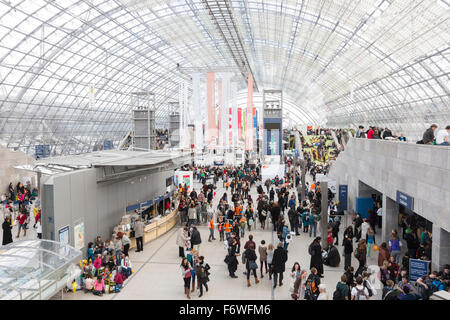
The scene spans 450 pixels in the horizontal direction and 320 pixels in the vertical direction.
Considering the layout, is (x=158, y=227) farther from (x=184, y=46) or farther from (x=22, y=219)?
(x=184, y=46)

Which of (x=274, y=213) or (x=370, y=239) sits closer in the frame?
(x=370, y=239)

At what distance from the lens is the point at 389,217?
544 inches

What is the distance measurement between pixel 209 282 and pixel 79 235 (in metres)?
4.54

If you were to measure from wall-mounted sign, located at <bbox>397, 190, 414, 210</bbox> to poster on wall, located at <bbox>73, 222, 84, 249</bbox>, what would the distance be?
10218 millimetres

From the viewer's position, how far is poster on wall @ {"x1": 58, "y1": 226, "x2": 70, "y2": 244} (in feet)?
35.3

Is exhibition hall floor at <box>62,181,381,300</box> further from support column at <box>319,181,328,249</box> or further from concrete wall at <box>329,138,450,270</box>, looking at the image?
concrete wall at <box>329,138,450,270</box>

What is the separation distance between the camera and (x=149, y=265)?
11.9 metres

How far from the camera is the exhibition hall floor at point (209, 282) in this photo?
9.48m

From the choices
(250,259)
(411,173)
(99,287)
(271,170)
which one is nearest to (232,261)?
(250,259)

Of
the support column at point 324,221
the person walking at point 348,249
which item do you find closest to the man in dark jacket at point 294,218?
the support column at point 324,221

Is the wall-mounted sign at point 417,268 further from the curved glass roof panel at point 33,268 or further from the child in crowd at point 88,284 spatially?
the curved glass roof panel at point 33,268

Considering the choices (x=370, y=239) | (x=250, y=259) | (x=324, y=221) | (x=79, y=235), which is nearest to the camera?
(x=250, y=259)

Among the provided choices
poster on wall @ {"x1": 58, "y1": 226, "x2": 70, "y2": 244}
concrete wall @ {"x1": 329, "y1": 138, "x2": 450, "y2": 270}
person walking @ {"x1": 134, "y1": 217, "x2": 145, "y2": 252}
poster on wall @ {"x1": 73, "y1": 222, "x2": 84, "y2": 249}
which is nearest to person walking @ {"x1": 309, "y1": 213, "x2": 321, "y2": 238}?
concrete wall @ {"x1": 329, "y1": 138, "x2": 450, "y2": 270}

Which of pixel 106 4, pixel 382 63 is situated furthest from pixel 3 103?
pixel 382 63
